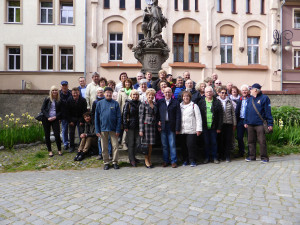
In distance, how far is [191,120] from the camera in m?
6.37

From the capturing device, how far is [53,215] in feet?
11.2

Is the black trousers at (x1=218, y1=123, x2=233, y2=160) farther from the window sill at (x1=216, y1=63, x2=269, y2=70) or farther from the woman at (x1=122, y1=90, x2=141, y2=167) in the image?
the window sill at (x1=216, y1=63, x2=269, y2=70)

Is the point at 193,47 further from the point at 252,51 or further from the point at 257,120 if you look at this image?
the point at 257,120

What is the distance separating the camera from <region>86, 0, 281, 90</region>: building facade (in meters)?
21.2

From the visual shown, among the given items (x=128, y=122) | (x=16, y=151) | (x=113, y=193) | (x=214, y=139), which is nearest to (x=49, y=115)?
(x=16, y=151)

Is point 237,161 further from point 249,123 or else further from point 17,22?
point 17,22

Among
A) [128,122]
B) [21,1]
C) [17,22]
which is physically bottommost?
[128,122]

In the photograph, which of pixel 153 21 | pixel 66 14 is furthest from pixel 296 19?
pixel 66 14

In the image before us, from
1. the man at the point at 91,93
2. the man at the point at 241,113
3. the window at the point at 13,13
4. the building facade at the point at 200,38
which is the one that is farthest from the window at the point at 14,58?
the man at the point at 241,113

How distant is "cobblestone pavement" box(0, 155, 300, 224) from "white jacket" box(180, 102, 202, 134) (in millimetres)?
967

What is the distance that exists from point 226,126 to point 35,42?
19155mm

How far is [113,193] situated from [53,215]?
3.40 feet

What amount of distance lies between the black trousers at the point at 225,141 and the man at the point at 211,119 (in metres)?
0.30

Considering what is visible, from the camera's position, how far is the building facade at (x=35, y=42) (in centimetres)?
2098
